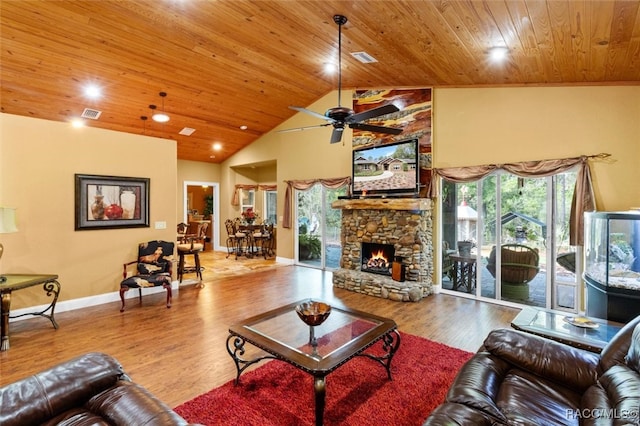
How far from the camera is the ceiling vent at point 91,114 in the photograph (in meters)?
6.04

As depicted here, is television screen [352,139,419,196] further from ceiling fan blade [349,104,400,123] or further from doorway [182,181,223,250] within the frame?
doorway [182,181,223,250]

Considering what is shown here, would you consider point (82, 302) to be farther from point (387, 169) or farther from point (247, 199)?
point (247, 199)

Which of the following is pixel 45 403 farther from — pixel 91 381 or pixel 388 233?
pixel 388 233

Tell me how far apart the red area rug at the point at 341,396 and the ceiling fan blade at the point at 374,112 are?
97.3 inches

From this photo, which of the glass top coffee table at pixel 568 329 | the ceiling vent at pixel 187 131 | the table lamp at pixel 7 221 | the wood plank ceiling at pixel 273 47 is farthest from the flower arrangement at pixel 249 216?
the glass top coffee table at pixel 568 329

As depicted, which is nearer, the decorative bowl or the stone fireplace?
the decorative bowl

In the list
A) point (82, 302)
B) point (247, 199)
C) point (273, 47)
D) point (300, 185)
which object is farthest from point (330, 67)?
point (247, 199)

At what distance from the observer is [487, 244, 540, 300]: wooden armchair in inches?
187

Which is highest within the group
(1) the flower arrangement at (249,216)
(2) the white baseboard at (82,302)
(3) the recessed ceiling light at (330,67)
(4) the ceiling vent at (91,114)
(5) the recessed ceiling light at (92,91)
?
(3) the recessed ceiling light at (330,67)

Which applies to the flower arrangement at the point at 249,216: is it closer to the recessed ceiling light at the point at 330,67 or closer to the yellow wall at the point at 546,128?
the yellow wall at the point at 546,128

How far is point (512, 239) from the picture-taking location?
4.89m

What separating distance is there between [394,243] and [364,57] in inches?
122

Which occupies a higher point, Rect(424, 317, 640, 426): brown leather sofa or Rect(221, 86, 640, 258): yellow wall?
Rect(221, 86, 640, 258): yellow wall

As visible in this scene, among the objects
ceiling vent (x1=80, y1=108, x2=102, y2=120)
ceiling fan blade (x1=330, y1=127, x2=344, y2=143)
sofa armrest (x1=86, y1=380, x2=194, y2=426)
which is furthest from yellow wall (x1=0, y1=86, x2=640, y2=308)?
sofa armrest (x1=86, y1=380, x2=194, y2=426)
